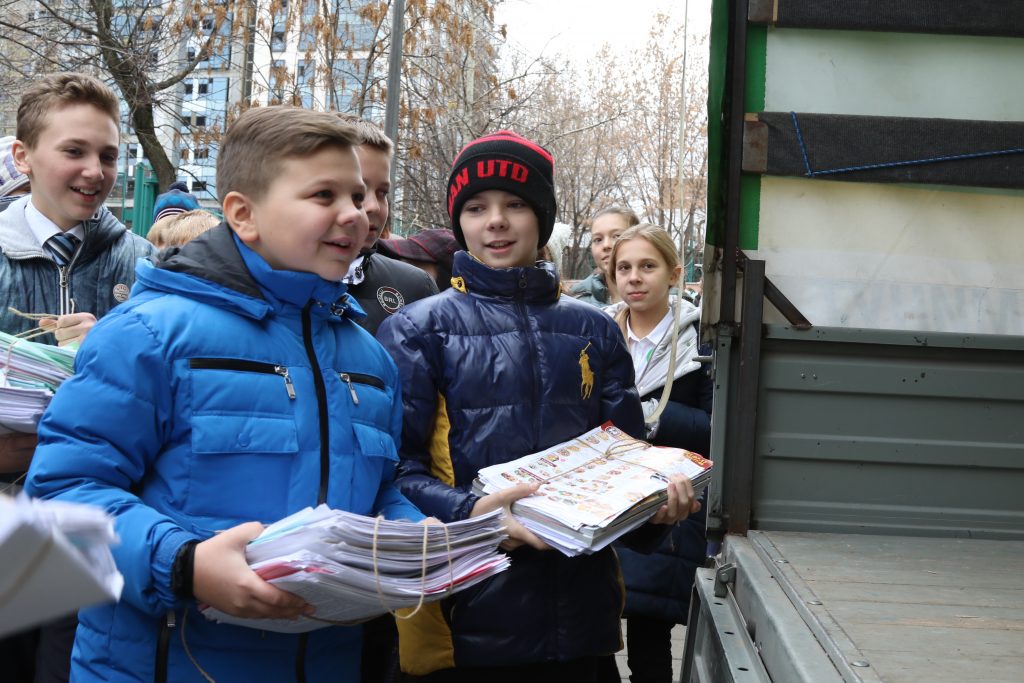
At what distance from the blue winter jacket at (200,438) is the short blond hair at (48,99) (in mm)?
1205

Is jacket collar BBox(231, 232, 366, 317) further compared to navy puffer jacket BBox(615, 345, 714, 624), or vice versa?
navy puffer jacket BBox(615, 345, 714, 624)

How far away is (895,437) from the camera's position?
323 centimetres

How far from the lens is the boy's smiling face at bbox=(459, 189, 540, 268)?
2.93 metres

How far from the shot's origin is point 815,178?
10.9 ft

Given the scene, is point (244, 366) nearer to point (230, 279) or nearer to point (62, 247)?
point (230, 279)

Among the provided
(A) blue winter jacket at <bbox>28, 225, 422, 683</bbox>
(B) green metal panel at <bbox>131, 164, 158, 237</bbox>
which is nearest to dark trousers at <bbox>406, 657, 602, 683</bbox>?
(A) blue winter jacket at <bbox>28, 225, 422, 683</bbox>

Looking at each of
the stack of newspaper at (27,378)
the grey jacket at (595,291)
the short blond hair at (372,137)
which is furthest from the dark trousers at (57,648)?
the grey jacket at (595,291)

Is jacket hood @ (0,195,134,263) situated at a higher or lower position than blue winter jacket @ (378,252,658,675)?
higher

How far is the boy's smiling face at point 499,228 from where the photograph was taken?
115 inches

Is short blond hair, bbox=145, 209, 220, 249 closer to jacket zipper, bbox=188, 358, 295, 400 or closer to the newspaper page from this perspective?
the newspaper page

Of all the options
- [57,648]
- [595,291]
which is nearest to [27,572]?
[57,648]

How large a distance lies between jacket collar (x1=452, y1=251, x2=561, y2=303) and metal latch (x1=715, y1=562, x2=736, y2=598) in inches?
35.5

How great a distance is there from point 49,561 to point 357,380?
117cm

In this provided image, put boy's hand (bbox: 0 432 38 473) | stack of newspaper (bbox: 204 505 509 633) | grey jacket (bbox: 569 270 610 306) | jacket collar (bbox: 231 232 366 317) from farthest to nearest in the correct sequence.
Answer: grey jacket (bbox: 569 270 610 306) → boy's hand (bbox: 0 432 38 473) → jacket collar (bbox: 231 232 366 317) → stack of newspaper (bbox: 204 505 509 633)
